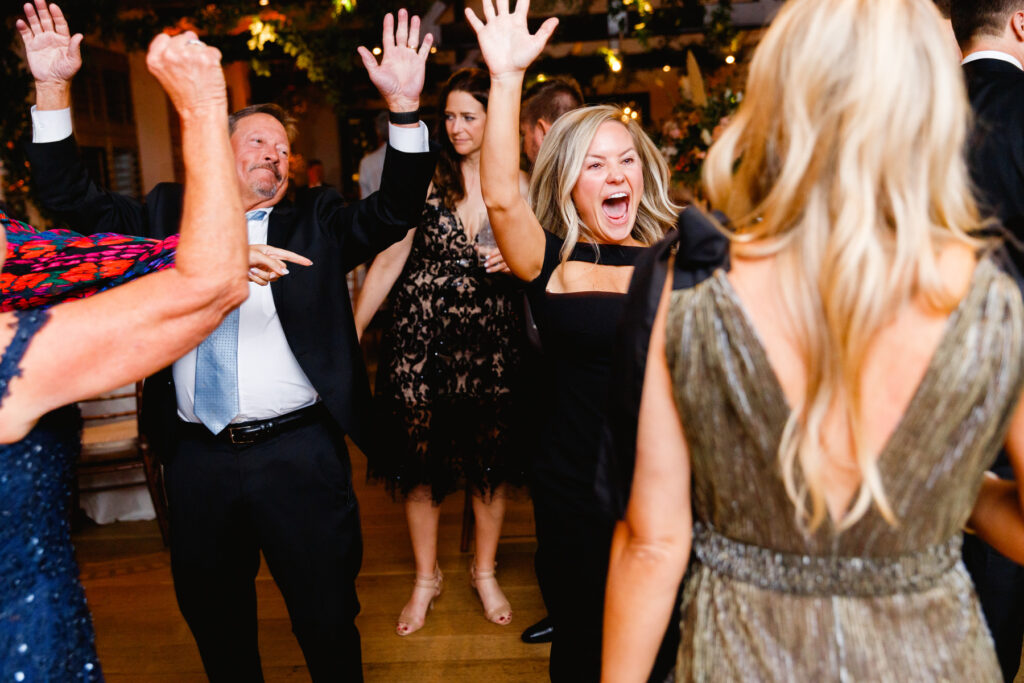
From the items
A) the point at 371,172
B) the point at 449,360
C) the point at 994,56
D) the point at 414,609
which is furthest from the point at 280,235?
the point at 371,172

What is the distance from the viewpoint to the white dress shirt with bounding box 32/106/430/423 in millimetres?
1861

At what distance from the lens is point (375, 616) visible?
9.34 feet

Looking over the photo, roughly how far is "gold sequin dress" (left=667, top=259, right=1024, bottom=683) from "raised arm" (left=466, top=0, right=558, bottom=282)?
890 millimetres

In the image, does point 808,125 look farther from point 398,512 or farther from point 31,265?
point 398,512

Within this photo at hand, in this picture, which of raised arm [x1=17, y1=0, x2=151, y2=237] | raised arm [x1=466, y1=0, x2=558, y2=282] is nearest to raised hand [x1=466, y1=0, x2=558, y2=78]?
raised arm [x1=466, y1=0, x2=558, y2=282]

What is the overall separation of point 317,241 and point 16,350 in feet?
3.33

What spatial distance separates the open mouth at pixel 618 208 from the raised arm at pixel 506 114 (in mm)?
237

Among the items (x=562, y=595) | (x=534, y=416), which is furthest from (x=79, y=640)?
(x=534, y=416)

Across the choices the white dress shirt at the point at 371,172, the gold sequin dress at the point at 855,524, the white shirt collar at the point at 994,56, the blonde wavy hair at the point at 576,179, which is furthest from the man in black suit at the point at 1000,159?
the white dress shirt at the point at 371,172

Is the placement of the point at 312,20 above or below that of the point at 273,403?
above

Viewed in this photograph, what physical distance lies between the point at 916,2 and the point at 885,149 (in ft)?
0.50

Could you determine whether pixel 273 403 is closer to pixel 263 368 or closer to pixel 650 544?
pixel 263 368

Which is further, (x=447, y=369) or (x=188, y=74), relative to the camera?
(x=447, y=369)

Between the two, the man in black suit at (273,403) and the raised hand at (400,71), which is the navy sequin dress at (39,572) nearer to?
the man in black suit at (273,403)
